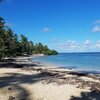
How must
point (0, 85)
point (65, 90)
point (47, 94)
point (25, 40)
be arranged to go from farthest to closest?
point (25, 40)
point (0, 85)
point (65, 90)
point (47, 94)

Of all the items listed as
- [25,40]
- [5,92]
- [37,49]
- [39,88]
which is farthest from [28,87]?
[37,49]

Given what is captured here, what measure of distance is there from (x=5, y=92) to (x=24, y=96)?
4.27 feet

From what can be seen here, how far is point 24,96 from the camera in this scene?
587 inches

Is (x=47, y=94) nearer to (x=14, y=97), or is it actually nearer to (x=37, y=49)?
(x=14, y=97)

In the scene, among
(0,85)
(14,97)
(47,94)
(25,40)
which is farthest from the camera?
(25,40)

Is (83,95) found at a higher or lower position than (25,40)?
lower

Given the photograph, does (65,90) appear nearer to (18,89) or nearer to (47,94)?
(47,94)

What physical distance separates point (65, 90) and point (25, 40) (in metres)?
130

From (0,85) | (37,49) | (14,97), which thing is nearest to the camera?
(14,97)

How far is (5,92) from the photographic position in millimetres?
15586

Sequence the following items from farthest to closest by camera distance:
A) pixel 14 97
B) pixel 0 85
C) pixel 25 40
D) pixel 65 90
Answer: pixel 25 40
pixel 0 85
pixel 65 90
pixel 14 97

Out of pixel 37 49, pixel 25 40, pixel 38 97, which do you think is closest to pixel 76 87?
pixel 38 97

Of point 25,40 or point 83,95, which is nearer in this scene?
point 83,95

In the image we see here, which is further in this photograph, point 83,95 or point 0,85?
point 0,85
